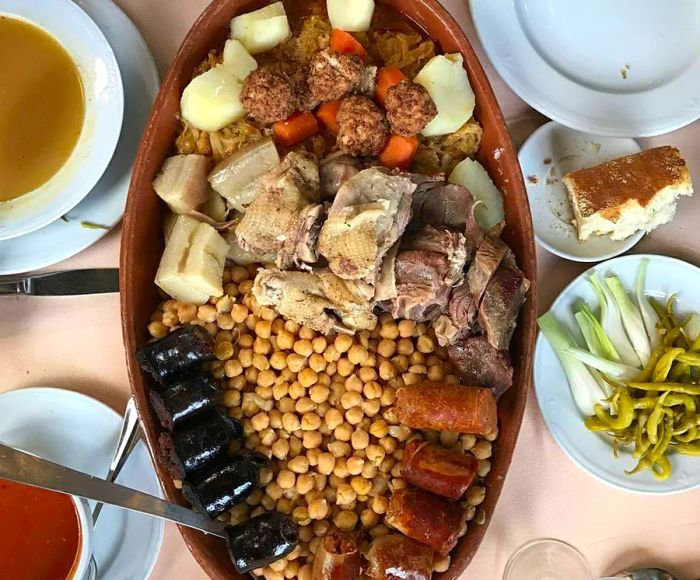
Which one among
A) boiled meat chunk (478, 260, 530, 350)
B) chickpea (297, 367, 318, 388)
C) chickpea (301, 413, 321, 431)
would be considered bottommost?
chickpea (301, 413, 321, 431)

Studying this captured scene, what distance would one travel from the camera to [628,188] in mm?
2822

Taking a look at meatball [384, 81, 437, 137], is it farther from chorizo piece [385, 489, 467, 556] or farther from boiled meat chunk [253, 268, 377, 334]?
chorizo piece [385, 489, 467, 556]

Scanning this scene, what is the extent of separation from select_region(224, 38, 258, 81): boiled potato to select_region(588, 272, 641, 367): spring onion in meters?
1.67

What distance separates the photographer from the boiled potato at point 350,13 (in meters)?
2.73

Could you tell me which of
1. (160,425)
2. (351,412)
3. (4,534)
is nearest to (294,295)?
(351,412)

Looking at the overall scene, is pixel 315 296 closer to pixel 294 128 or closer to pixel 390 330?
pixel 390 330

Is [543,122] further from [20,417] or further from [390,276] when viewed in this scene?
[20,417]

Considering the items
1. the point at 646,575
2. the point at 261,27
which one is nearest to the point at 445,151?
the point at 261,27

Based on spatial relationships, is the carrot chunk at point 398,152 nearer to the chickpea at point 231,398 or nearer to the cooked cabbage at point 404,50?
the cooked cabbage at point 404,50

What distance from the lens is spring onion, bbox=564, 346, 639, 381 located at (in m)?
2.90

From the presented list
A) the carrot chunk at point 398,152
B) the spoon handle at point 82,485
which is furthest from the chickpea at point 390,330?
the spoon handle at point 82,485

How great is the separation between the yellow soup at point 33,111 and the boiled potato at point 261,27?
2.20ft

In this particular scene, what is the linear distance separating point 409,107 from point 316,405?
48.3 inches

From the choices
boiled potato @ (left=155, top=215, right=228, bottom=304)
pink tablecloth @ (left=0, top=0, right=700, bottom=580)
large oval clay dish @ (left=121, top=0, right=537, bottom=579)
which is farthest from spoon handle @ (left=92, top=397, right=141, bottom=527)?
boiled potato @ (left=155, top=215, right=228, bottom=304)
